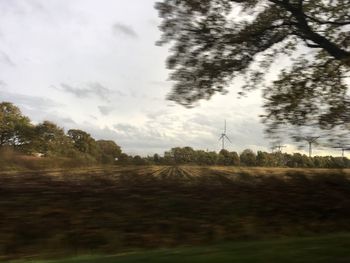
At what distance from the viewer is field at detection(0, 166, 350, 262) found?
11977 millimetres

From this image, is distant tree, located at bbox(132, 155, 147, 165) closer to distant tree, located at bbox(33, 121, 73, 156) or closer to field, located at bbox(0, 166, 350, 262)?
field, located at bbox(0, 166, 350, 262)

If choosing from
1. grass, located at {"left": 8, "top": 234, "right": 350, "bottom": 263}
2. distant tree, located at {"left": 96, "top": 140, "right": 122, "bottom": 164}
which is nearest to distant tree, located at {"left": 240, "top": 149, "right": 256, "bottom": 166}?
distant tree, located at {"left": 96, "top": 140, "right": 122, "bottom": 164}

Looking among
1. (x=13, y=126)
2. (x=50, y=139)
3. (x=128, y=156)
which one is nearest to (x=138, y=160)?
(x=128, y=156)

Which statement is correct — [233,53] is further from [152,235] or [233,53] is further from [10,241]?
[10,241]

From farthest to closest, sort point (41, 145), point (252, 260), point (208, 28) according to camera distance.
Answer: point (41, 145) → point (208, 28) → point (252, 260)

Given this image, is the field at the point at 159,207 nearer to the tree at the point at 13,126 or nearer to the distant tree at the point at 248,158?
the distant tree at the point at 248,158

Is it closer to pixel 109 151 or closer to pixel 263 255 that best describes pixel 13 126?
pixel 109 151

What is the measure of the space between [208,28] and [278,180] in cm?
495

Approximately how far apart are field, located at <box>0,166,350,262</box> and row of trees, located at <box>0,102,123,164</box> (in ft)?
5.31

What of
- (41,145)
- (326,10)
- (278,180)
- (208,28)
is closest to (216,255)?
(278,180)

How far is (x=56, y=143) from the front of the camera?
68.8 ft

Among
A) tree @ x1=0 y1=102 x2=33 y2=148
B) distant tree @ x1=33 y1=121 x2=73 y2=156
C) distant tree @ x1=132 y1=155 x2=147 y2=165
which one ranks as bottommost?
distant tree @ x1=132 y1=155 x2=147 y2=165

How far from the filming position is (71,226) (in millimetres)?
12273

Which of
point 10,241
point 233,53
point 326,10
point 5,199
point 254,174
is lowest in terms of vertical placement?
point 10,241
